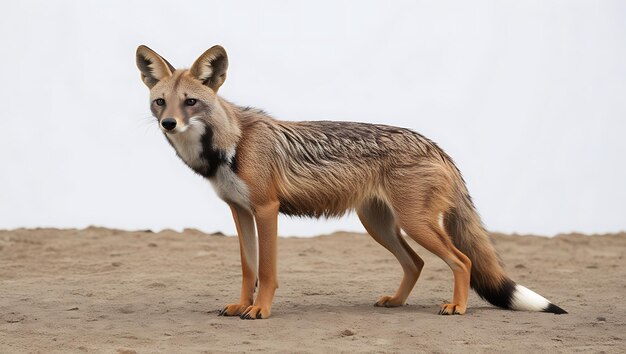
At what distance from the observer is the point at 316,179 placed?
8047mm

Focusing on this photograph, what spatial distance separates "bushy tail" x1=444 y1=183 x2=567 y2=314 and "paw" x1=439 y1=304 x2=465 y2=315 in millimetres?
488

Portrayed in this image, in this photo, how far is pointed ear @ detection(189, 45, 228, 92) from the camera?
772cm

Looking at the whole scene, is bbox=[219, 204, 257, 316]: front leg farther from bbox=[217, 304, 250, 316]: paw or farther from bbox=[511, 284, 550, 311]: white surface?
bbox=[511, 284, 550, 311]: white surface

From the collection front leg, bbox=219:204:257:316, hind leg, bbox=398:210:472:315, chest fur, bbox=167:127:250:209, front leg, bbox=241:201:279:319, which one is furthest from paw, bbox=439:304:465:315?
chest fur, bbox=167:127:250:209

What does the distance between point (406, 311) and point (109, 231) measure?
7408 millimetres

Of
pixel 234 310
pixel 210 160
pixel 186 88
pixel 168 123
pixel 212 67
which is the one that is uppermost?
pixel 212 67

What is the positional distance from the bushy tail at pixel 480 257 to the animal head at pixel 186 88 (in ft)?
7.35

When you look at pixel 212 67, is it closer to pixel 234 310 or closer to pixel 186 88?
pixel 186 88

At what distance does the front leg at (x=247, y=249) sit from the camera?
316 inches

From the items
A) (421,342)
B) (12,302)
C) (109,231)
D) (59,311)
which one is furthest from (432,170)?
(109,231)

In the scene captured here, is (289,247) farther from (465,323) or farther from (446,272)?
(465,323)

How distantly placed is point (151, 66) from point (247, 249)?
1746 mm

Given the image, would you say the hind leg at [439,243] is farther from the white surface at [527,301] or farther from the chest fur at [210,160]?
the chest fur at [210,160]

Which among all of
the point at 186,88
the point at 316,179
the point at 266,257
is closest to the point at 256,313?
the point at 266,257
